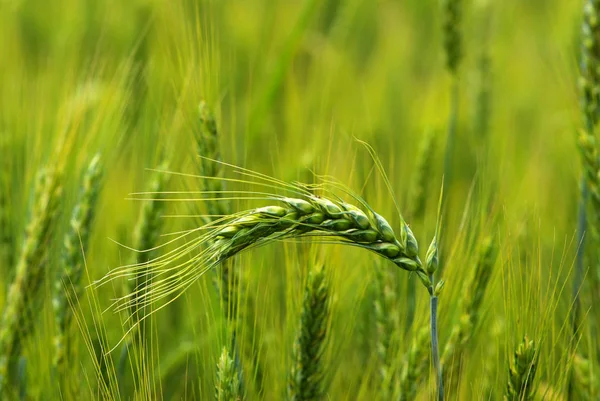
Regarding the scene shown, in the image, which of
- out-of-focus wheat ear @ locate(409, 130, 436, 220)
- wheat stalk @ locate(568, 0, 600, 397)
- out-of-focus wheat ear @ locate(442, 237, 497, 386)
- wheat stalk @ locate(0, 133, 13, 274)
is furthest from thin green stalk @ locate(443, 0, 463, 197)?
wheat stalk @ locate(0, 133, 13, 274)

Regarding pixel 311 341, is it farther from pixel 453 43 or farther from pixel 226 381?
pixel 453 43

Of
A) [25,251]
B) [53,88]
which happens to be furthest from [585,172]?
[53,88]

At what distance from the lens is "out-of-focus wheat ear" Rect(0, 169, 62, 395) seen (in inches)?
52.8

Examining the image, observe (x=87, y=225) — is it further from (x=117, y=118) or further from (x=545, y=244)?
(x=545, y=244)

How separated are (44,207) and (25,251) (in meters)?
0.08

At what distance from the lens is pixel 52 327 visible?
139 centimetres

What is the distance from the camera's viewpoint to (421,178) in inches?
73.3

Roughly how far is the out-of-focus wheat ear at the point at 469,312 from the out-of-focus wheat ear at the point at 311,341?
203 mm

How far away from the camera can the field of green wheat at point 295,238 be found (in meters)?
1.12

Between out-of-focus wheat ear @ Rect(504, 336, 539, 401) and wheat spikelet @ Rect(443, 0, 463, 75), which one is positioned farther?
wheat spikelet @ Rect(443, 0, 463, 75)

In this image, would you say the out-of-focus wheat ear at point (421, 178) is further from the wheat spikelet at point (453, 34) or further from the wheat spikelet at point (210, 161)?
the wheat spikelet at point (210, 161)

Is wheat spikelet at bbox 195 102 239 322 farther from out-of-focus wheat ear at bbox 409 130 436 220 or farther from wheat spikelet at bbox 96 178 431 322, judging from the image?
out-of-focus wheat ear at bbox 409 130 436 220

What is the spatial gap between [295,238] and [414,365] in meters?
0.27

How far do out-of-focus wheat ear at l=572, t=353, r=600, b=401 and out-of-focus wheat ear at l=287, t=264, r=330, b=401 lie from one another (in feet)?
1.43
